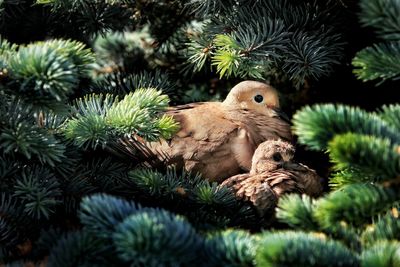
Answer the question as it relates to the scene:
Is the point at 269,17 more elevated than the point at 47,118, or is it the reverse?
the point at 269,17

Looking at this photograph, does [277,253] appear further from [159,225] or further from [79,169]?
[79,169]

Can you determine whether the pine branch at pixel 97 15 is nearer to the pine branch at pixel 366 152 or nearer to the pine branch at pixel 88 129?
the pine branch at pixel 88 129

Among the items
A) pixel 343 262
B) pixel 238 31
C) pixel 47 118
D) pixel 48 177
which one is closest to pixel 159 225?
pixel 343 262

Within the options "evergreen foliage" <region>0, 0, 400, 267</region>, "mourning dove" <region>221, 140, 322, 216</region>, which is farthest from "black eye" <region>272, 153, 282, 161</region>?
"evergreen foliage" <region>0, 0, 400, 267</region>

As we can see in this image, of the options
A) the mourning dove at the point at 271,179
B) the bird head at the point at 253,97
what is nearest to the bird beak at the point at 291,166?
the mourning dove at the point at 271,179

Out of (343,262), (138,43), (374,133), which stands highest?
(138,43)

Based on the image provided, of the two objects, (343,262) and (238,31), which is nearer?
(343,262)

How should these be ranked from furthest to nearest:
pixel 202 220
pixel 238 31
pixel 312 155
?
pixel 312 155 → pixel 238 31 → pixel 202 220
